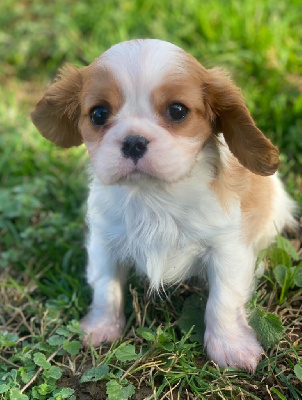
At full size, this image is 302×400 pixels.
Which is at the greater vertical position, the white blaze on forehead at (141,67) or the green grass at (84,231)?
the white blaze on forehead at (141,67)

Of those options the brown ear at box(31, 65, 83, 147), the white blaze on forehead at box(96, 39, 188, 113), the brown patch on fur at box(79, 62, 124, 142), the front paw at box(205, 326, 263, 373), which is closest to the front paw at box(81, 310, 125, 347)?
the front paw at box(205, 326, 263, 373)

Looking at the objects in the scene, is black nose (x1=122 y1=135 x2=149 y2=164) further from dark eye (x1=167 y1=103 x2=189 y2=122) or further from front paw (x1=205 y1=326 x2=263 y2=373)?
front paw (x1=205 y1=326 x2=263 y2=373)

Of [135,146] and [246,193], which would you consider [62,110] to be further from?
[246,193]

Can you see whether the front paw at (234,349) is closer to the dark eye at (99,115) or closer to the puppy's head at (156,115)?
the puppy's head at (156,115)

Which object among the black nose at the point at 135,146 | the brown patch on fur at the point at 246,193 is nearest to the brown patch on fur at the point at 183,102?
the black nose at the point at 135,146

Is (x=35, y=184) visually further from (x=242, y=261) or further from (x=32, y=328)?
(x=242, y=261)

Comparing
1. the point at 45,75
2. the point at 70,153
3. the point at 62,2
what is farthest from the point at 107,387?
the point at 62,2

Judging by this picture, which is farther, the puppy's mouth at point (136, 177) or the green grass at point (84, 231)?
the green grass at point (84, 231)
